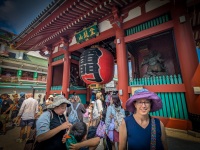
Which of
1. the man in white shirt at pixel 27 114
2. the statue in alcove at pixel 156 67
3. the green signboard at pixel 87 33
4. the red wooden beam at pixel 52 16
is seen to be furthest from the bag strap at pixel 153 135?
the green signboard at pixel 87 33

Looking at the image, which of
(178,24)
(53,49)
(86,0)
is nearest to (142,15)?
(178,24)

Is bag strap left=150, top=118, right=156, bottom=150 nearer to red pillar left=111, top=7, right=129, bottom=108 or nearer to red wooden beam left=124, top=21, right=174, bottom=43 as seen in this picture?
red pillar left=111, top=7, right=129, bottom=108

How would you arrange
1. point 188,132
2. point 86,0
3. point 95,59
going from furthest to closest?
point 95,59 < point 86,0 < point 188,132

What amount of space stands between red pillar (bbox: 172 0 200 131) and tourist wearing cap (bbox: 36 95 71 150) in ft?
→ 10.3

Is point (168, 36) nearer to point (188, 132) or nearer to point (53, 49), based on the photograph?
point (188, 132)

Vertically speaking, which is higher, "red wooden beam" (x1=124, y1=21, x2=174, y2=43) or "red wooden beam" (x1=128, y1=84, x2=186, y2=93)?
"red wooden beam" (x1=124, y1=21, x2=174, y2=43)

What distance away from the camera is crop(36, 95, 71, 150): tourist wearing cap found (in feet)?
4.44

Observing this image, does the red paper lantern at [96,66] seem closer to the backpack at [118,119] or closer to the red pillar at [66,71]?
the red pillar at [66,71]

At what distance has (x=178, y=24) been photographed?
122 inches

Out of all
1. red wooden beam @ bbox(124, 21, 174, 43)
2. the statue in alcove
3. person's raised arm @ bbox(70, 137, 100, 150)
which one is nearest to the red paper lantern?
red wooden beam @ bbox(124, 21, 174, 43)

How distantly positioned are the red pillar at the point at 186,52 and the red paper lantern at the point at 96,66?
2690 millimetres

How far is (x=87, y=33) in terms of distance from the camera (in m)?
5.38

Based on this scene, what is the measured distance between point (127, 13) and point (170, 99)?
146 inches

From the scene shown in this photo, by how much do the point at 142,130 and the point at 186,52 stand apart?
287 cm
